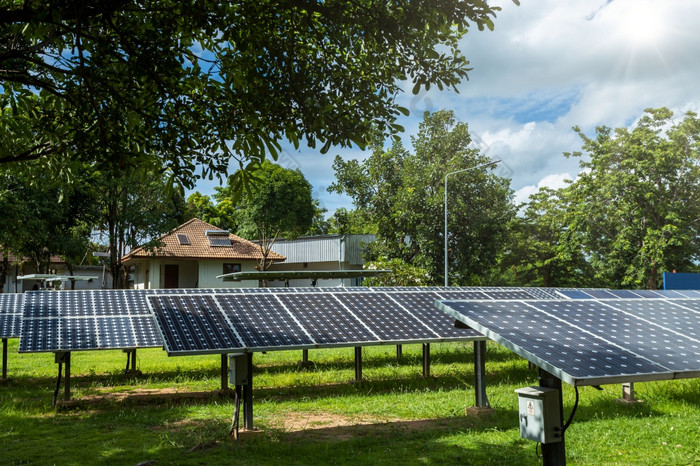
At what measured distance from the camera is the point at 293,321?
11.1 meters

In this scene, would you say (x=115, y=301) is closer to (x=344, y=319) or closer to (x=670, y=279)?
(x=344, y=319)

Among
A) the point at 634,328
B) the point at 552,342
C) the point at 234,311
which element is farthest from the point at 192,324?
the point at 634,328

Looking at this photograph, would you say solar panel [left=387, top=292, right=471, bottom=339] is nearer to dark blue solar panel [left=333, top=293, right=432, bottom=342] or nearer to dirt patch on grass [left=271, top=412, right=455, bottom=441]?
dark blue solar panel [left=333, top=293, right=432, bottom=342]

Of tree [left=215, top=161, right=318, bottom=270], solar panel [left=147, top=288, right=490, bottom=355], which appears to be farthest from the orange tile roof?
solar panel [left=147, top=288, right=490, bottom=355]

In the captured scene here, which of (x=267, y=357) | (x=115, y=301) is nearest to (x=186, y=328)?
(x=115, y=301)

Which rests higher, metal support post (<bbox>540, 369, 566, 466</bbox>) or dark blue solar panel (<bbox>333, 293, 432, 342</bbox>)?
dark blue solar panel (<bbox>333, 293, 432, 342</bbox>)

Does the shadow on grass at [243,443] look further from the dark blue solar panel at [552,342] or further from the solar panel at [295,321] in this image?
the dark blue solar panel at [552,342]

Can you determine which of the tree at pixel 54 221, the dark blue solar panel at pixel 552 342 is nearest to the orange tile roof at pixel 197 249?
the tree at pixel 54 221

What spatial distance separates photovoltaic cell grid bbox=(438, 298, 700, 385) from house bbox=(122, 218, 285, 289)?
38.7 metres

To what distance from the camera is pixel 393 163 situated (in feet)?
137

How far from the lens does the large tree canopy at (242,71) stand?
7.29 meters

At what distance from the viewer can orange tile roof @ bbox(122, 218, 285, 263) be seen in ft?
144

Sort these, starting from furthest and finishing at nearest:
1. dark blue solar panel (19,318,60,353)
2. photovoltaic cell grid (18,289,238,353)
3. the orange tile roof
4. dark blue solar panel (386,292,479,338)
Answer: the orange tile roof < dark blue solar panel (386,292,479,338) < photovoltaic cell grid (18,289,238,353) < dark blue solar panel (19,318,60,353)

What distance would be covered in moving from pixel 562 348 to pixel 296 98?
4.37 metres
